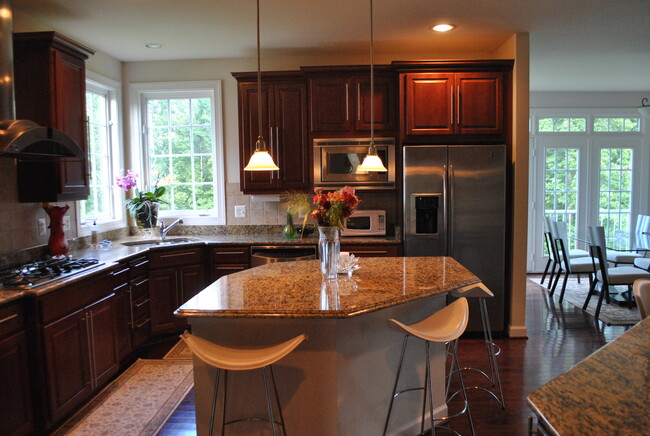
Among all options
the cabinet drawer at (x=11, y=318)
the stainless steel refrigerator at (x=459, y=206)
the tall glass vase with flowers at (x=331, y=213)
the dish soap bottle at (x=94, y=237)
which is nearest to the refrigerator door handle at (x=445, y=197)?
the stainless steel refrigerator at (x=459, y=206)

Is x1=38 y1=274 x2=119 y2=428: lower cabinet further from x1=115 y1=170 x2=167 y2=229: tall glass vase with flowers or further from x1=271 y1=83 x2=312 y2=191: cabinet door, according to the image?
x1=271 y1=83 x2=312 y2=191: cabinet door

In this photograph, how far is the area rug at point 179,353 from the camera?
385cm

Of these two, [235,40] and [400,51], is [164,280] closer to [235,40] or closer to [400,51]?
[235,40]

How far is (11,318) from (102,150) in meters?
2.51

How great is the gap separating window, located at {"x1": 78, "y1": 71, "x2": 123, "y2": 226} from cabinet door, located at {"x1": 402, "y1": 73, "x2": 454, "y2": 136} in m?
2.85

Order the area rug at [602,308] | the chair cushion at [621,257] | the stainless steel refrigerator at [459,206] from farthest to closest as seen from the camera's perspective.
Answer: the chair cushion at [621,257] < the area rug at [602,308] < the stainless steel refrigerator at [459,206]

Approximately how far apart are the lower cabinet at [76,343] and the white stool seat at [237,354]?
3.97 ft

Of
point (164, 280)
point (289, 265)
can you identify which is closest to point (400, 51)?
point (289, 265)

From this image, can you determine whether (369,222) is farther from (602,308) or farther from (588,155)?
(588,155)

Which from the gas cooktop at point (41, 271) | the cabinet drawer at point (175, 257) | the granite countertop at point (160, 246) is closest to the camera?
the gas cooktop at point (41, 271)

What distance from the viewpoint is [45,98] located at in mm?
3199

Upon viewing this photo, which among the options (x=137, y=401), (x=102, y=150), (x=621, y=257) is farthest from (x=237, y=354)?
(x=621, y=257)

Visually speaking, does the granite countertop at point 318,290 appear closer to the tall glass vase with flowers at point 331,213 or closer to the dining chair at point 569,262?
the tall glass vase with flowers at point 331,213

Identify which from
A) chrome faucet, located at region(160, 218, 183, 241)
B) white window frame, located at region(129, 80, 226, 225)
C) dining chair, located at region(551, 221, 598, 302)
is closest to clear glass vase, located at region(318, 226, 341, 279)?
chrome faucet, located at region(160, 218, 183, 241)
